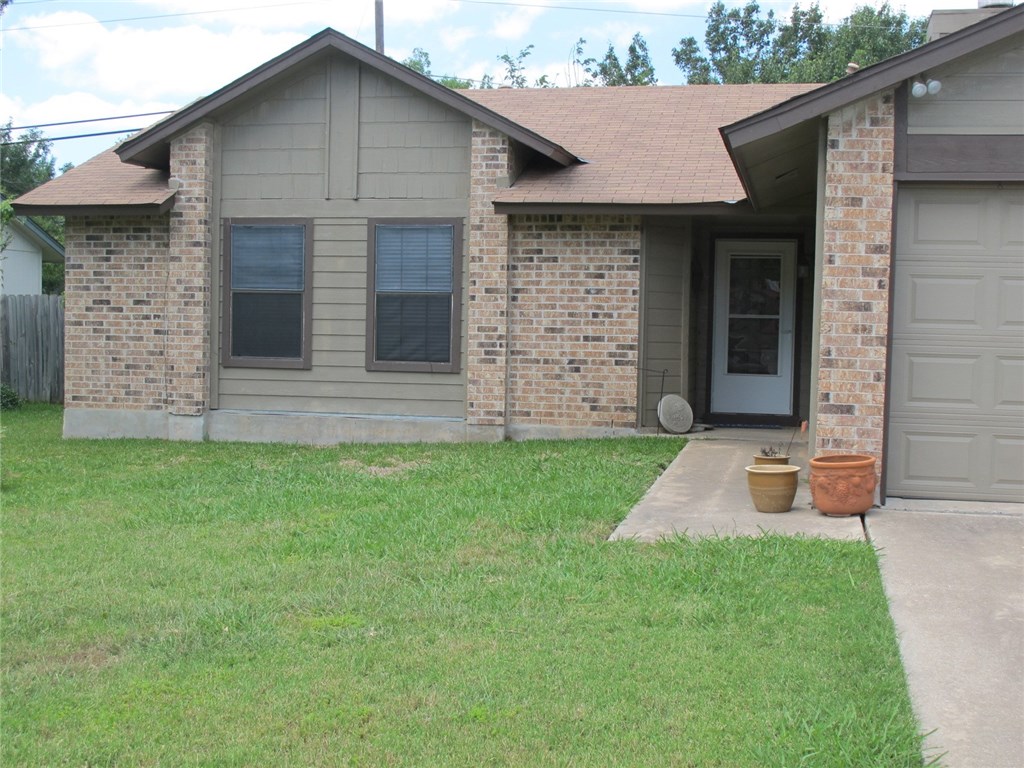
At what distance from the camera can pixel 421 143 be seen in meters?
12.3

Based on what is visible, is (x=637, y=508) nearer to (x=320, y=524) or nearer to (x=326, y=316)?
(x=320, y=524)

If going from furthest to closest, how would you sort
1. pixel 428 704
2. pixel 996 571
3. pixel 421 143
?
pixel 421 143 → pixel 996 571 → pixel 428 704

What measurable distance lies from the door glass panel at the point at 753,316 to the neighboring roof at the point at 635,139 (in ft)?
5.29

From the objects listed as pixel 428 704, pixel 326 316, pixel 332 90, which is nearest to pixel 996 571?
pixel 428 704

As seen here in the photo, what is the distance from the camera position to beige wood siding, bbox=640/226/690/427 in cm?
1211

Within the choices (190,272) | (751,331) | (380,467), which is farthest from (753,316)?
(190,272)

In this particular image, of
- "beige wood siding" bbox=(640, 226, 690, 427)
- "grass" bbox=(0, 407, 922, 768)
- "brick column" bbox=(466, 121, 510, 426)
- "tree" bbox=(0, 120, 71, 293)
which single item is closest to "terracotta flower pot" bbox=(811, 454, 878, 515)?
"grass" bbox=(0, 407, 922, 768)

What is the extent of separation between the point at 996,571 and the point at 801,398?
24.2ft

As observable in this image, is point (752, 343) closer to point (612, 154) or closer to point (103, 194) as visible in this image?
point (612, 154)

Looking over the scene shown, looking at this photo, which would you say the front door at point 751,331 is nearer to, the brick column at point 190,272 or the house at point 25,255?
the brick column at point 190,272

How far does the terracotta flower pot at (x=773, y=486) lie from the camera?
25.1 feet

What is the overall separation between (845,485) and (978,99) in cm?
283

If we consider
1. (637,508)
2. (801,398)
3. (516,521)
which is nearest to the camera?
(516,521)

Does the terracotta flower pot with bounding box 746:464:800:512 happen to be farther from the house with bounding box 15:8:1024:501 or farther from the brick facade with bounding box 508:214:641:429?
the brick facade with bounding box 508:214:641:429
